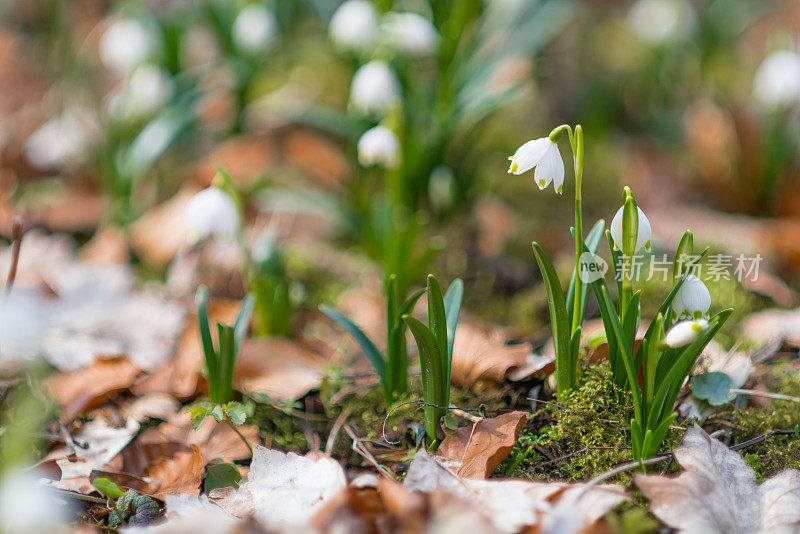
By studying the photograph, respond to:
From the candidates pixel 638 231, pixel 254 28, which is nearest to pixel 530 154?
pixel 638 231

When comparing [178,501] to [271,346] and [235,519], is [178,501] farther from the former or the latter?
[271,346]

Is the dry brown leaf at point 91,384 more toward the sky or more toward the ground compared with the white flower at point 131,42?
more toward the ground

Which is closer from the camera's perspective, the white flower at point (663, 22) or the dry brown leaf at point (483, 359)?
the dry brown leaf at point (483, 359)

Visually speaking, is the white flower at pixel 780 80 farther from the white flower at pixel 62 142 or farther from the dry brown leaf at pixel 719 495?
the white flower at pixel 62 142

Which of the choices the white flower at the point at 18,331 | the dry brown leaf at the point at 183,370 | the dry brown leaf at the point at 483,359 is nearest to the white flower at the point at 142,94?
the white flower at the point at 18,331

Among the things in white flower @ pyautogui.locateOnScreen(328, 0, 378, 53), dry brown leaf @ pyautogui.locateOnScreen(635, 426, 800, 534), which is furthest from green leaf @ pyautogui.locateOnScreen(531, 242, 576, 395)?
white flower @ pyautogui.locateOnScreen(328, 0, 378, 53)

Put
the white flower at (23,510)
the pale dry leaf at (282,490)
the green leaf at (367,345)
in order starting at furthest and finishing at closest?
1. the green leaf at (367,345)
2. the pale dry leaf at (282,490)
3. the white flower at (23,510)

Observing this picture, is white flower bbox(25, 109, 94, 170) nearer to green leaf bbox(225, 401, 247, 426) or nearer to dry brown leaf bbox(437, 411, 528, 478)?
green leaf bbox(225, 401, 247, 426)

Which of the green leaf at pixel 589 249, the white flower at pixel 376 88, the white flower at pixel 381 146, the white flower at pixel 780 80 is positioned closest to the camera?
the green leaf at pixel 589 249

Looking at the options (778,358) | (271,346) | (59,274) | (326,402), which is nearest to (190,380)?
(271,346)
